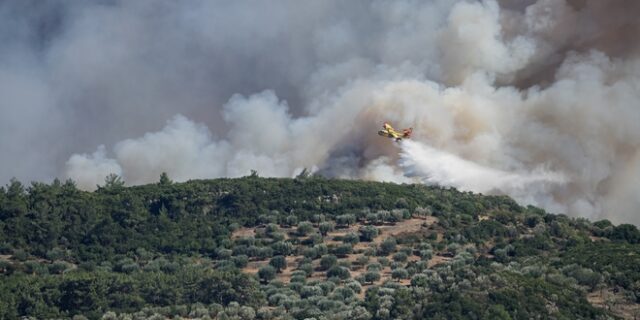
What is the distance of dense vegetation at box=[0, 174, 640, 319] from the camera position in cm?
13800

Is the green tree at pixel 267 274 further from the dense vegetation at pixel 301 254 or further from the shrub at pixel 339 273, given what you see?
the shrub at pixel 339 273

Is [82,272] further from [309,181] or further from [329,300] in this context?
[309,181]

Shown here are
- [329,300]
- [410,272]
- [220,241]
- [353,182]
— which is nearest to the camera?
[329,300]

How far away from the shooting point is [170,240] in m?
172

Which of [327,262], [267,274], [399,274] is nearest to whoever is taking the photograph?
[399,274]

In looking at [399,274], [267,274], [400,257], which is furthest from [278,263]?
[399,274]

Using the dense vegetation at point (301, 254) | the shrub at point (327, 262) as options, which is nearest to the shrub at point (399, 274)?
the dense vegetation at point (301, 254)

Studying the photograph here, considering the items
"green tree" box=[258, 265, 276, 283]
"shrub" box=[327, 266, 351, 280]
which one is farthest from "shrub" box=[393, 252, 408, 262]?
"green tree" box=[258, 265, 276, 283]

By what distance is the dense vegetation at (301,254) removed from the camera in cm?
13800

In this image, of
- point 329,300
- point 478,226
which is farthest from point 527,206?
point 329,300

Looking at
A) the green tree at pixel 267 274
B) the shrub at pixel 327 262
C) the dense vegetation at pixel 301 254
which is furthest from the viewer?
→ the shrub at pixel 327 262

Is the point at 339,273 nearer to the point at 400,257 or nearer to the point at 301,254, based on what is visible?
the point at 400,257

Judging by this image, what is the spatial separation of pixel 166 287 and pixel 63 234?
31640 mm

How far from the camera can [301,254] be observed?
165 metres
